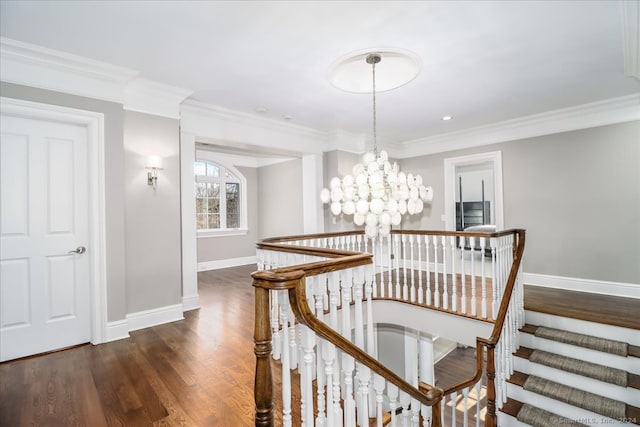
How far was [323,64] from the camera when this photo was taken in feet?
9.98

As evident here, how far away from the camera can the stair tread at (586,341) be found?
2.95 m

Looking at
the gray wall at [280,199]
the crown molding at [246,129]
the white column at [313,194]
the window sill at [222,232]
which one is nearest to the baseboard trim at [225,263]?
the window sill at [222,232]

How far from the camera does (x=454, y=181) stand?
600cm

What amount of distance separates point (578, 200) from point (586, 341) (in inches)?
94.7

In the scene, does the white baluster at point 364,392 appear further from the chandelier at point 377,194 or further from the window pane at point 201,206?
the window pane at point 201,206

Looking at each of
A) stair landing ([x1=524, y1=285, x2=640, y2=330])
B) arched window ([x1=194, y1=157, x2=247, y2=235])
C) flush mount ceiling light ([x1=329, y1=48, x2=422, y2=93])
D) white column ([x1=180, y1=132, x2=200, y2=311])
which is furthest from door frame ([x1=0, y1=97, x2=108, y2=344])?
stair landing ([x1=524, y1=285, x2=640, y2=330])

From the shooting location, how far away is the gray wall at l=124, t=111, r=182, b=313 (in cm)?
340

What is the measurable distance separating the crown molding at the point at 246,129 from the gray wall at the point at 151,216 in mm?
411

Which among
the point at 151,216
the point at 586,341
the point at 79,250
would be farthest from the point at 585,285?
the point at 79,250

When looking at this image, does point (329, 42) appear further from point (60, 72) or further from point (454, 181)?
point (454, 181)

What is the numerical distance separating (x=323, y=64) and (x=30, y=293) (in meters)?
3.62

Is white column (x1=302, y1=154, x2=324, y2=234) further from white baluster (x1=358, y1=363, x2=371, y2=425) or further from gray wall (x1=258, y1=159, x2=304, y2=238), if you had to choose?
white baluster (x1=358, y1=363, x2=371, y2=425)

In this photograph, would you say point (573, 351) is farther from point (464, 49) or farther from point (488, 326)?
point (464, 49)

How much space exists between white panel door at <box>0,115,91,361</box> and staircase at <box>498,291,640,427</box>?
4575 mm
